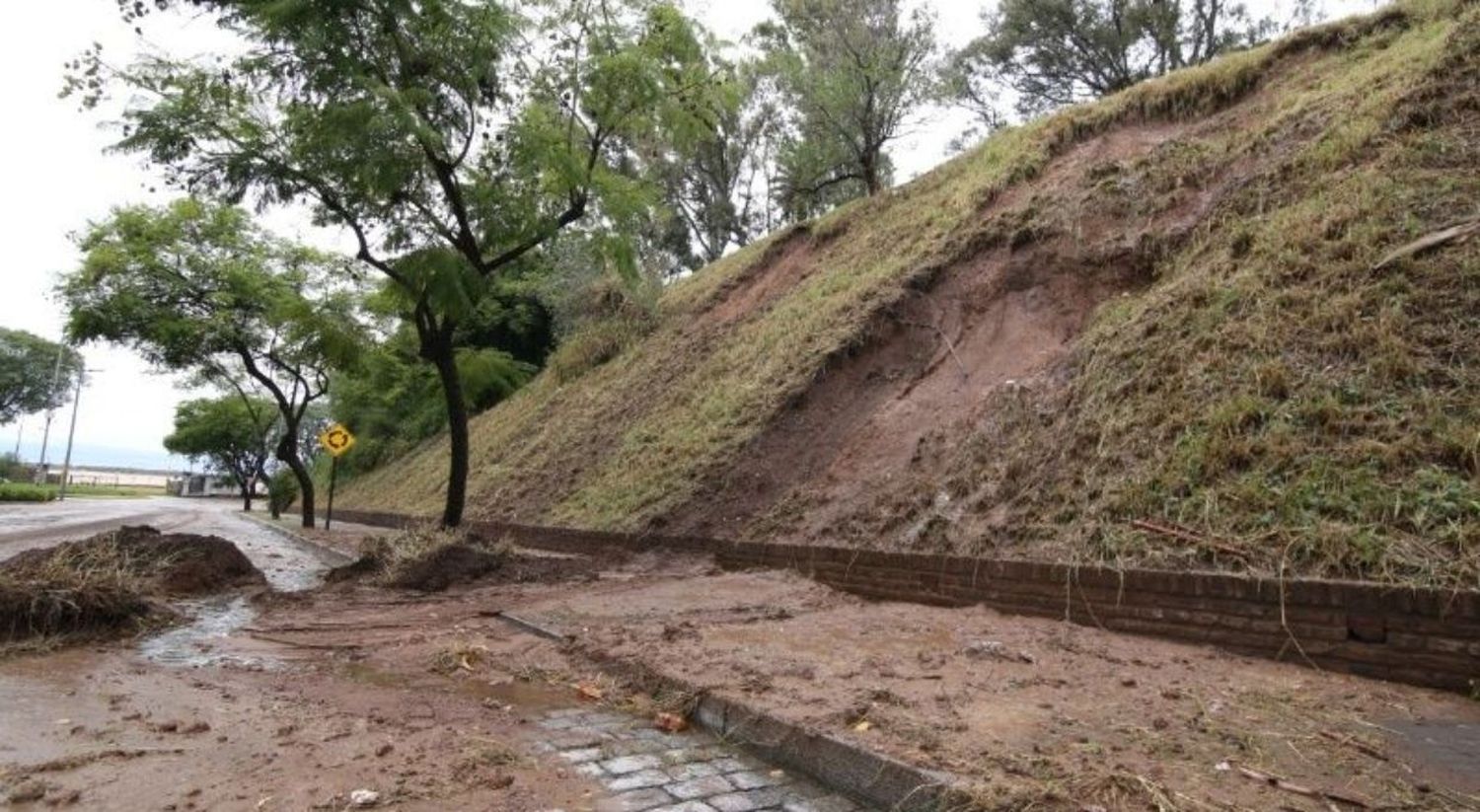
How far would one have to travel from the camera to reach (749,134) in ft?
112

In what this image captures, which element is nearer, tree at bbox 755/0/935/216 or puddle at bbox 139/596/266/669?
puddle at bbox 139/596/266/669

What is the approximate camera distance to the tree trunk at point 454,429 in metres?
13.7

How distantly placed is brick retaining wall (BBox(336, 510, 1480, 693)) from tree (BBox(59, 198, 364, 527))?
653 inches

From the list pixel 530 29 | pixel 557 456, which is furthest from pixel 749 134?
pixel 530 29

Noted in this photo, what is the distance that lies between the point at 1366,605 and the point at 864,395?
716 centimetres

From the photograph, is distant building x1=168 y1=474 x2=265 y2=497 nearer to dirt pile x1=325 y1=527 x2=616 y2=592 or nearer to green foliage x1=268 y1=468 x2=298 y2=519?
green foliage x1=268 y1=468 x2=298 y2=519

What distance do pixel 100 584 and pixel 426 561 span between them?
3.61m

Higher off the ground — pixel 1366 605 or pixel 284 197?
pixel 284 197

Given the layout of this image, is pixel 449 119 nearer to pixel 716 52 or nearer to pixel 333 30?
pixel 333 30

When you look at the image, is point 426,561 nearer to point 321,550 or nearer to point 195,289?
point 321,550

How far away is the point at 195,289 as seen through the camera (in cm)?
2345

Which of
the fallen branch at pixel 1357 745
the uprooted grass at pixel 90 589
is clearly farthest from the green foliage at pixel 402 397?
the fallen branch at pixel 1357 745

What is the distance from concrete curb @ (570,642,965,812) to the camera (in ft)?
11.9

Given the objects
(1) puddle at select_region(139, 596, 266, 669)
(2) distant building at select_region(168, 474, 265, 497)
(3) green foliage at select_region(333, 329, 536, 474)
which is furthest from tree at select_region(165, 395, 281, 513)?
(1) puddle at select_region(139, 596, 266, 669)
